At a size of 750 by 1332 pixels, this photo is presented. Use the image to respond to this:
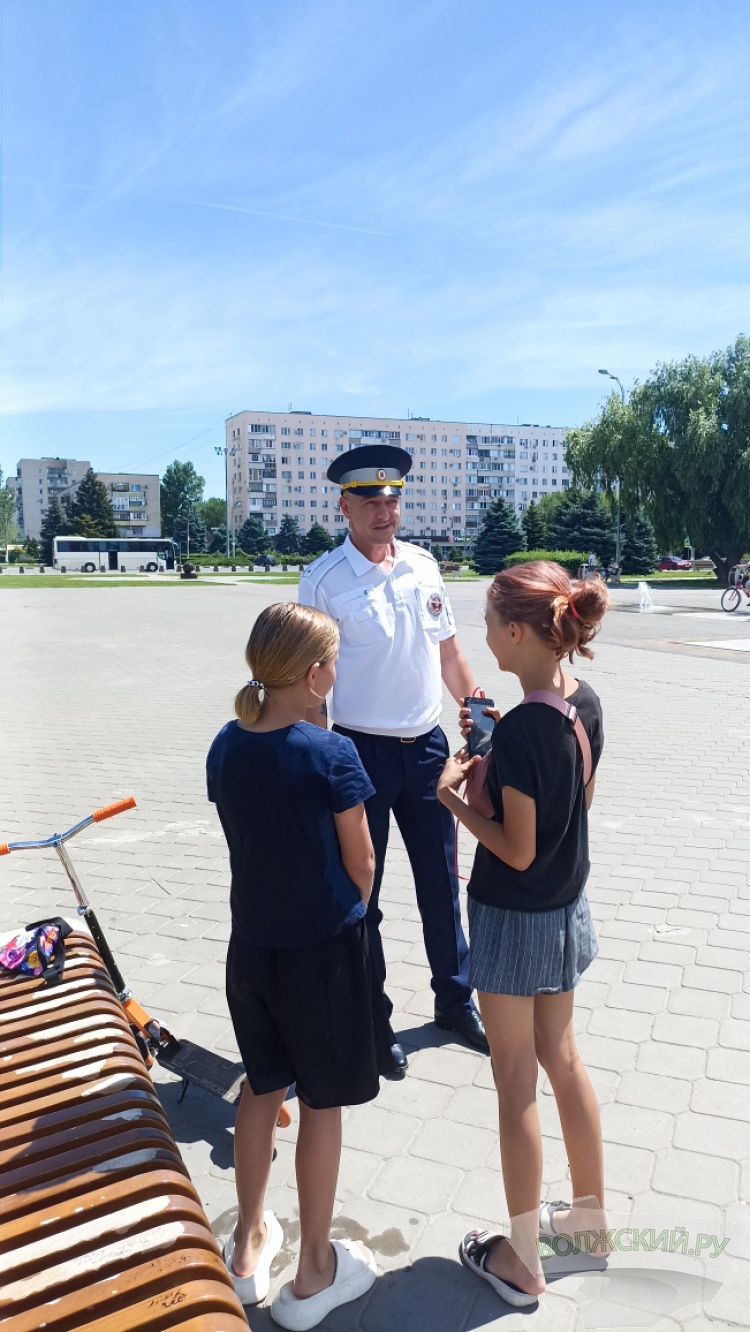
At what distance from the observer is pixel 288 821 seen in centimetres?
202

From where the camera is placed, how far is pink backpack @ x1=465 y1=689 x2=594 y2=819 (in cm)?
204

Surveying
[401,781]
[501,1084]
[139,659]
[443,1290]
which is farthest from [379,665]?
[139,659]

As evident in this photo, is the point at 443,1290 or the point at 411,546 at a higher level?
the point at 411,546

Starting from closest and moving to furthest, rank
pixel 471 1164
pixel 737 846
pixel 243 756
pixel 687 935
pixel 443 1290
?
pixel 243 756 → pixel 443 1290 → pixel 471 1164 → pixel 687 935 → pixel 737 846

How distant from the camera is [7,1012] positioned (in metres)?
2.41

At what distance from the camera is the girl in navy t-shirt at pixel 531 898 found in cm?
203

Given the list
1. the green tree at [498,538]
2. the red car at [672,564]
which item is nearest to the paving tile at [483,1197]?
the green tree at [498,538]

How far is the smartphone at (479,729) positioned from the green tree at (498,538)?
193ft

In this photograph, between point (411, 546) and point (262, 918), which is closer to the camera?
point (262, 918)

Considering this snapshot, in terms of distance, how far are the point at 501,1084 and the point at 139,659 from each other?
520 inches

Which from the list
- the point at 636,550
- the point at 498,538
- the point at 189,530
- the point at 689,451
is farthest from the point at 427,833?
the point at 189,530

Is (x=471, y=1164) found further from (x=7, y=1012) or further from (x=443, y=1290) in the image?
(x=7, y=1012)

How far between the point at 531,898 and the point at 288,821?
585mm

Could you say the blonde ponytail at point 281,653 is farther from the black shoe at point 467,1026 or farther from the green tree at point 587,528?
the green tree at point 587,528
